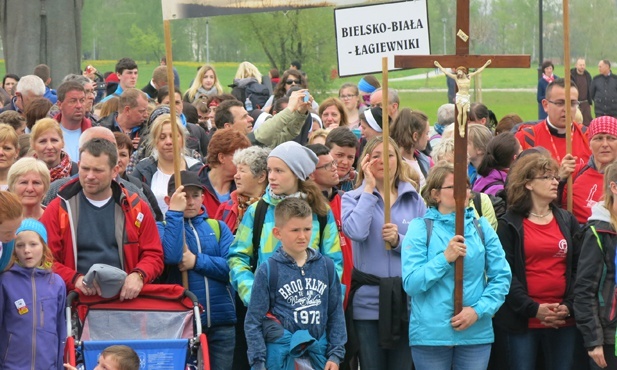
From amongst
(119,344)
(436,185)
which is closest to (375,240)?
(436,185)

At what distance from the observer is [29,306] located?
734 centimetres

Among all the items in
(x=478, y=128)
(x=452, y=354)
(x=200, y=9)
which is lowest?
(x=452, y=354)

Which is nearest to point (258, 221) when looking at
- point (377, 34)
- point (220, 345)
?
point (220, 345)

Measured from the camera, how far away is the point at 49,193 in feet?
28.3

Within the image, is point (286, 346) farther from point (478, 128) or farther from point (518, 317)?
point (478, 128)

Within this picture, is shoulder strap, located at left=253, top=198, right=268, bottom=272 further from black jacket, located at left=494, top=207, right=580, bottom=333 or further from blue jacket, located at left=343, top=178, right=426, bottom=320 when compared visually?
black jacket, located at left=494, top=207, right=580, bottom=333

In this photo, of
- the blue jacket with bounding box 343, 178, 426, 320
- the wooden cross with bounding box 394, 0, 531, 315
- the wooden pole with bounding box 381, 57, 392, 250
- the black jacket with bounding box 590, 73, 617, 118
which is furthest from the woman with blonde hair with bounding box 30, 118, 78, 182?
the black jacket with bounding box 590, 73, 617, 118

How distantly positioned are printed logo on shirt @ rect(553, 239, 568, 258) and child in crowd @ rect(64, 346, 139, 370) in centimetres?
319

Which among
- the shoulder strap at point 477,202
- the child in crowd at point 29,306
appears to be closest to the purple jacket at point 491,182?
the shoulder strap at point 477,202

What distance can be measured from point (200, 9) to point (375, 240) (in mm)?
2185

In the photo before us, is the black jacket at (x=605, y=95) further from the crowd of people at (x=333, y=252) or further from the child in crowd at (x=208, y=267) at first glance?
the child in crowd at (x=208, y=267)

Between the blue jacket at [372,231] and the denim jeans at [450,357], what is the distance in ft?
1.70

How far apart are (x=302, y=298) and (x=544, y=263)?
1.91 m

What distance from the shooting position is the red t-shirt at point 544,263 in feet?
27.5
